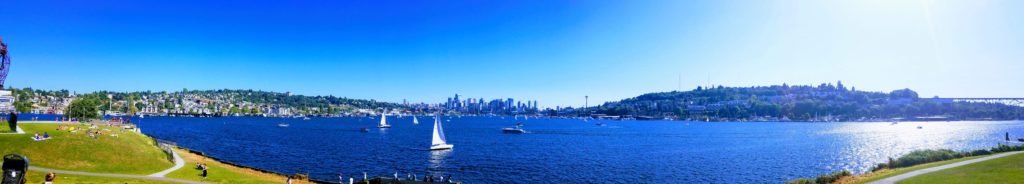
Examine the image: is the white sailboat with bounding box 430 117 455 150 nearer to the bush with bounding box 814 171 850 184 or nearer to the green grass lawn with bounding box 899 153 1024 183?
the bush with bounding box 814 171 850 184

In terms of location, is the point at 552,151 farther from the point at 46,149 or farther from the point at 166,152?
the point at 46,149

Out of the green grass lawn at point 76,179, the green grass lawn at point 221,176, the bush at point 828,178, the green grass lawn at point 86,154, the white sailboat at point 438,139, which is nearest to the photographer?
the green grass lawn at point 76,179

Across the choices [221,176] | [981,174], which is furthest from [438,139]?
[981,174]

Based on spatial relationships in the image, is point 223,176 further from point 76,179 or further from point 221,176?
point 76,179

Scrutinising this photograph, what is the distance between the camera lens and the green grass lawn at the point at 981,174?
114ft

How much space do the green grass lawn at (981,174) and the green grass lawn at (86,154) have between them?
59.1 m

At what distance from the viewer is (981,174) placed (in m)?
37.8

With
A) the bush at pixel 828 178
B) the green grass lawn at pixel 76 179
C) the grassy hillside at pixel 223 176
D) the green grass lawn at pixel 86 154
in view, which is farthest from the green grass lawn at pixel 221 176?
Answer: the bush at pixel 828 178

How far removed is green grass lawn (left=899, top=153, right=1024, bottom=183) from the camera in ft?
114

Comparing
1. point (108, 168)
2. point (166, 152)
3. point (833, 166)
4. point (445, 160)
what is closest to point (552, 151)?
point (445, 160)

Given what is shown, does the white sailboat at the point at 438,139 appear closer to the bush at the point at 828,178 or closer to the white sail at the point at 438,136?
the white sail at the point at 438,136

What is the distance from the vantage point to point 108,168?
45062 millimetres

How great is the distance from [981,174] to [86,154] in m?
70.5

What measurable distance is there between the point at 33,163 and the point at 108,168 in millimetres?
5620
